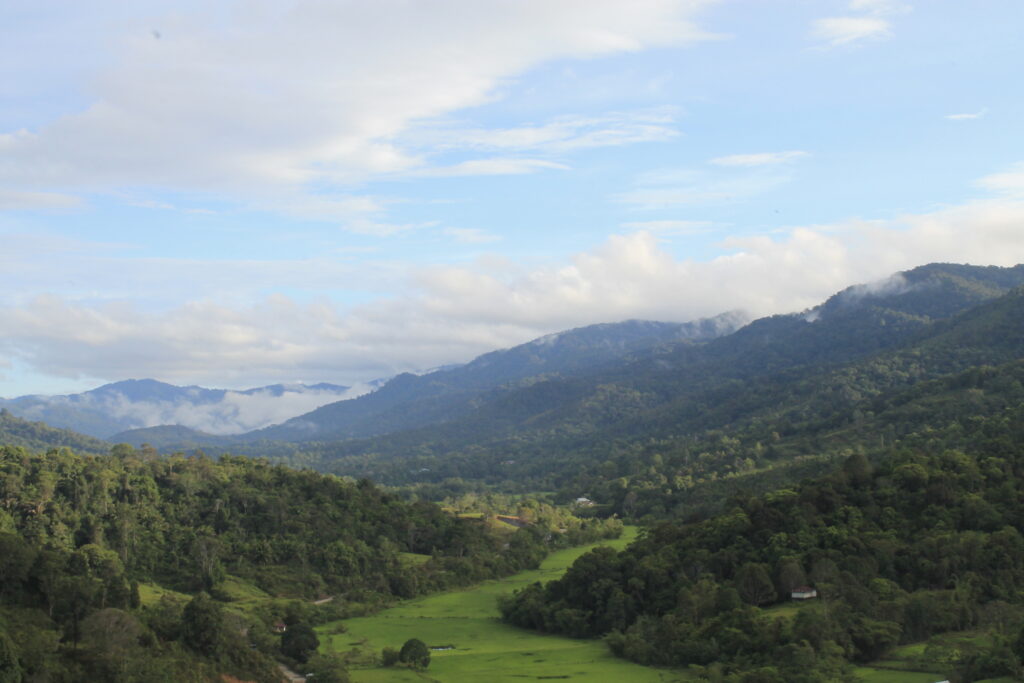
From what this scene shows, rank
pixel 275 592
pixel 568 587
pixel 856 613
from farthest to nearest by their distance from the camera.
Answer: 1. pixel 275 592
2. pixel 568 587
3. pixel 856 613

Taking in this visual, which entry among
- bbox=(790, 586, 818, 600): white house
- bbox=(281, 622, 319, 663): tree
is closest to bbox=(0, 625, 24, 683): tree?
bbox=(281, 622, 319, 663): tree

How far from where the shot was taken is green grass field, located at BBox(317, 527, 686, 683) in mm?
45344

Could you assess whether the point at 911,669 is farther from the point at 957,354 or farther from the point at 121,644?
the point at 957,354

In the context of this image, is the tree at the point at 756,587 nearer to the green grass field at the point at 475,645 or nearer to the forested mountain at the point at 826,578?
the forested mountain at the point at 826,578

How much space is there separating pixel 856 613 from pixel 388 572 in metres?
43.2

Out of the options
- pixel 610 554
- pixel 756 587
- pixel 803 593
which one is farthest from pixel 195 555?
pixel 803 593

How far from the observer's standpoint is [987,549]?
46.8 metres

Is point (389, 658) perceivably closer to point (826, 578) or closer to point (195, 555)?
point (826, 578)

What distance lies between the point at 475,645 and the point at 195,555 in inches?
1020

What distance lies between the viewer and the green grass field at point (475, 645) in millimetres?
45344

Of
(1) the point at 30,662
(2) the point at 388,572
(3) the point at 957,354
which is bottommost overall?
(2) the point at 388,572

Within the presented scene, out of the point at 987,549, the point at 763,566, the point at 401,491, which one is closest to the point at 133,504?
the point at 763,566

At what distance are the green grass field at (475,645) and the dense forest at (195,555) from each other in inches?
127

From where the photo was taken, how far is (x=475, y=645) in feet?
182
